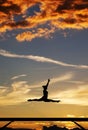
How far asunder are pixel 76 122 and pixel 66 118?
1.32 feet

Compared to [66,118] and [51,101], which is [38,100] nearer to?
[51,101]

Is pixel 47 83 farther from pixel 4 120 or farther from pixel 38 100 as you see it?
pixel 4 120

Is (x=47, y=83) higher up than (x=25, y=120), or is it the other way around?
(x=47, y=83)

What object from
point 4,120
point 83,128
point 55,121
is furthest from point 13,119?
point 83,128

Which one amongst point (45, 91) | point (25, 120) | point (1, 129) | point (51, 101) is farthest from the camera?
point (45, 91)

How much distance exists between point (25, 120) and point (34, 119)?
1.05 feet

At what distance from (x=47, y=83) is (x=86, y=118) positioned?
318 cm

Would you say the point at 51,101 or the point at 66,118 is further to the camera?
the point at 51,101

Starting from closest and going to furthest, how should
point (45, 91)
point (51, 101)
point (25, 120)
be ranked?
point (25, 120), point (51, 101), point (45, 91)

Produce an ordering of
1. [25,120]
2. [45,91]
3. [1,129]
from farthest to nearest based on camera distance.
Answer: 1. [45,91]
2. [25,120]
3. [1,129]

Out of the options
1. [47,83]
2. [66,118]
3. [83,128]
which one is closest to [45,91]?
[47,83]

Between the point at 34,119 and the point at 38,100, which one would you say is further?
the point at 38,100

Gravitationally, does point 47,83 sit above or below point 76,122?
above

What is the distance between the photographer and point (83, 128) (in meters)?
13.9
